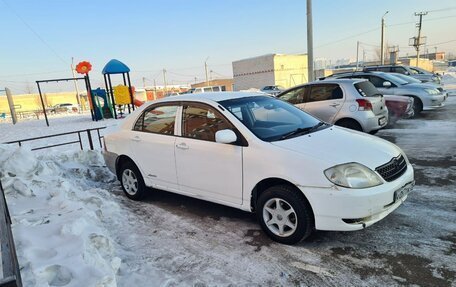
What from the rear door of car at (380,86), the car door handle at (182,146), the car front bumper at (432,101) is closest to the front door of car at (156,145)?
the car door handle at (182,146)

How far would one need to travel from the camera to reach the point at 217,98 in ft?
14.3

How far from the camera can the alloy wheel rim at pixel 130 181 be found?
5164mm

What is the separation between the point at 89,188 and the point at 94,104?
1401 cm

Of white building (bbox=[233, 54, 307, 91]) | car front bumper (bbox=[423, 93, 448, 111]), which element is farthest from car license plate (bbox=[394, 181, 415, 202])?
white building (bbox=[233, 54, 307, 91])

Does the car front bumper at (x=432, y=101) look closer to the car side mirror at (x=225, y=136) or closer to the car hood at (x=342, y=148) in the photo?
the car hood at (x=342, y=148)

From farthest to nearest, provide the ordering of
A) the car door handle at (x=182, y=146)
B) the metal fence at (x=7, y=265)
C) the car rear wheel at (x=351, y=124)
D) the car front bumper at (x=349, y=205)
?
1. the car rear wheel at (x=351, y=124)
2. the car door handle at (x=182, y=146)
3. the car front bumper at (x=349, y=205)
4. the metal fence at (x=7, y=265)

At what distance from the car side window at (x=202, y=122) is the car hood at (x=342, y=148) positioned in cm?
81

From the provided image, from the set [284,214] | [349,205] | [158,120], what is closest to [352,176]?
[349,205]

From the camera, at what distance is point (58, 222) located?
3658mm

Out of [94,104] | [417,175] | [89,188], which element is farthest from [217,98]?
[94,104]

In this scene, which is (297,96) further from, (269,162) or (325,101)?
(269,162)

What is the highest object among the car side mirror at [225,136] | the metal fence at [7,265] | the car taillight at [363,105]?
the car side mirror at [225,136]

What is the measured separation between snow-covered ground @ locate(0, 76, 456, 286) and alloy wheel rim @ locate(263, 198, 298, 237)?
0.54ft

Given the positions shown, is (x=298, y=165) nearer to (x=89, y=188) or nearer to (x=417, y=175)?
(x=417, y=175)
